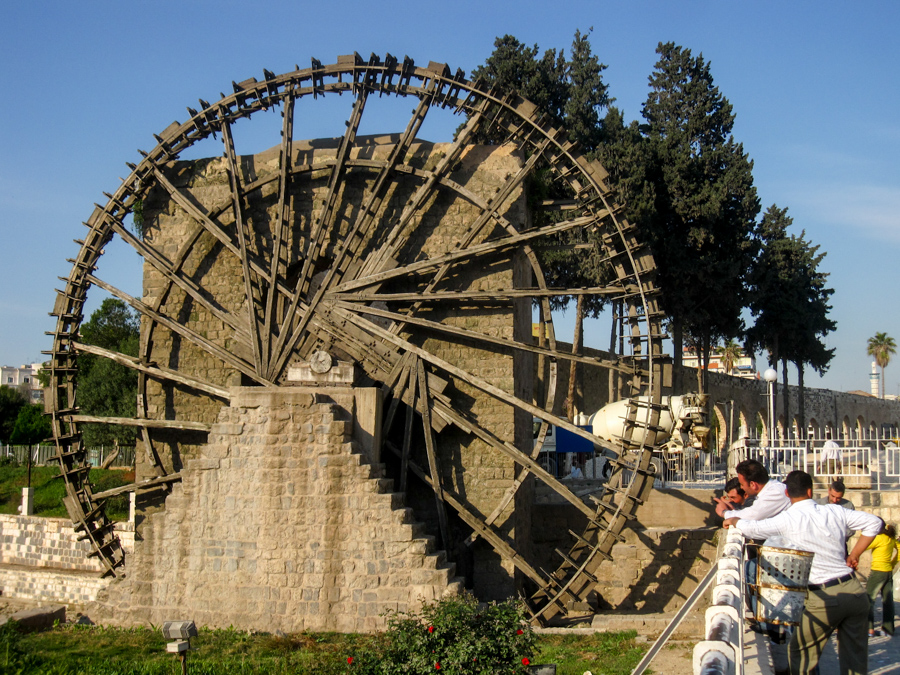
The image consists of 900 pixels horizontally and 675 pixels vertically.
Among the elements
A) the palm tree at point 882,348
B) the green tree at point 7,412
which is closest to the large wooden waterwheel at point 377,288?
the green tree at point 7,412

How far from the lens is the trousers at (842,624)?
4.58 meters

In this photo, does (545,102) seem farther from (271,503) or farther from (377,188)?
(271,503)

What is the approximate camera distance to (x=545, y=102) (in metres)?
25.0

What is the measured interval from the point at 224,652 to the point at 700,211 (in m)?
18.4

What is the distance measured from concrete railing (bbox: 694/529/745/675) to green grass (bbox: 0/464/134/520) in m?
18.0

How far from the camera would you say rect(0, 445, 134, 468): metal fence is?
91.5 ft

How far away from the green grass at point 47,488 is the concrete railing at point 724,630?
59.0ft

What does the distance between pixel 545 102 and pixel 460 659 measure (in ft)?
71.8

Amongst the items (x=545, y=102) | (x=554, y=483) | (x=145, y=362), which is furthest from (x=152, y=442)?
(x=545, y=102)

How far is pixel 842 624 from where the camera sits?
15.2ft

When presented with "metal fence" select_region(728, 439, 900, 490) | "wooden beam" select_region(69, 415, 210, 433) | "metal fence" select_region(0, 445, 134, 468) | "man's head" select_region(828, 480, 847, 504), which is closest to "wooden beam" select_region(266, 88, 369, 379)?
"wooden beam" select_region(69, 415, 210, 433)

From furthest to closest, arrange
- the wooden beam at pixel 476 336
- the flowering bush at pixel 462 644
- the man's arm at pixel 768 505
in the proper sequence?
the wooden beam at pixel 476 336 → the man's arm at pixel 768 505 → the flowering bush at pixel 462 644

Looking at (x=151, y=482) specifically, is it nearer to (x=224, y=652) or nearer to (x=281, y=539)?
(x=281, y=539)

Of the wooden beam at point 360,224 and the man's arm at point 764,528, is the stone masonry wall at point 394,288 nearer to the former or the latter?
the wooden beam at point 360,224
